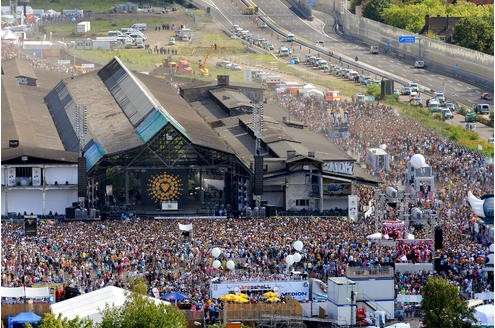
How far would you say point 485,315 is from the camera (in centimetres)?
5581

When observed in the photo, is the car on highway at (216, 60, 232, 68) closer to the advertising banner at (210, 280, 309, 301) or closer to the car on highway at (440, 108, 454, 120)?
the car on highway at (440, 108, 454, 120)

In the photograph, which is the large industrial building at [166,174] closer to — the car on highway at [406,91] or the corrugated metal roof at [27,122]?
the corrugated metal roof at [27,122]

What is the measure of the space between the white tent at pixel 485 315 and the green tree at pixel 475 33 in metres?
82.2

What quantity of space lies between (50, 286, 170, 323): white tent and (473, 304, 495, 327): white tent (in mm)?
9019

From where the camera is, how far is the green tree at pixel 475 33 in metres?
139

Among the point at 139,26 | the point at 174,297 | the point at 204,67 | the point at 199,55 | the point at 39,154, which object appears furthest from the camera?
the point at 139,26

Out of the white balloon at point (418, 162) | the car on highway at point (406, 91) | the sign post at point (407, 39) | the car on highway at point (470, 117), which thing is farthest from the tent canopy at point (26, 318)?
the sign post at point (407, 39)

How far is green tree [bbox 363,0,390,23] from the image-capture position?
16612 centimetres

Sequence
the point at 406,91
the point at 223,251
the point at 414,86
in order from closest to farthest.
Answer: the point at 223,251 < the point at 406,91 < the point at 414,86

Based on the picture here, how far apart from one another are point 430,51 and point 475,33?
179 inches

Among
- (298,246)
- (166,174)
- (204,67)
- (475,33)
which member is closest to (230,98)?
(166,174)

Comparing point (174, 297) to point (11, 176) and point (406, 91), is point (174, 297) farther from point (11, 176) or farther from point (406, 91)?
point (406, 91)

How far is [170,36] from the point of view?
533 feet

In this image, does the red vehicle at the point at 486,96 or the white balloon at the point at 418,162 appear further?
the red vehicle at the point at 486,96
